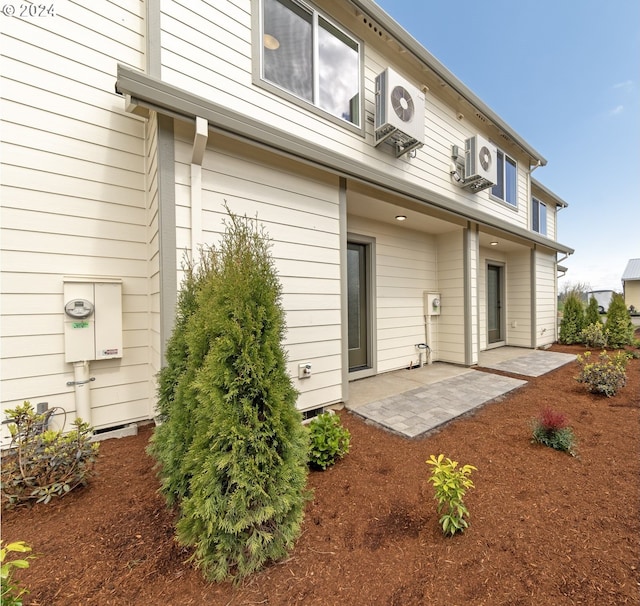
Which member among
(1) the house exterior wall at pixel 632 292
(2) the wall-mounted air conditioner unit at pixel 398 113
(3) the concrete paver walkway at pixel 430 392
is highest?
(2) the wall-mounted air conditioner unit at pixel 398 113

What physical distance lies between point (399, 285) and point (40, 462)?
211 inches

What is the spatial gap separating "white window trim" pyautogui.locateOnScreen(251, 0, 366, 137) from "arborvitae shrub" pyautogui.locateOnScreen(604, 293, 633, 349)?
9192 mm

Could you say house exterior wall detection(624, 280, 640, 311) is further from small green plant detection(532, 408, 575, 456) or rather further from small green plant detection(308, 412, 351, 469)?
small green plant detection(308, 412, 351, 469)

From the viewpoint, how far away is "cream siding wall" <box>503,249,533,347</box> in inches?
323

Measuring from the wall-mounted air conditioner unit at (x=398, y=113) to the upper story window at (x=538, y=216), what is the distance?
22.7ft

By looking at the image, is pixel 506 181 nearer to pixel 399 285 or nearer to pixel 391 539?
pixel 399 285

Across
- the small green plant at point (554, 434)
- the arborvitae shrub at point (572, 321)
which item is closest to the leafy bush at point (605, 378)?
the small green plant at point (554, 434)

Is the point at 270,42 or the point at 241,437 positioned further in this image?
the point at 270,42

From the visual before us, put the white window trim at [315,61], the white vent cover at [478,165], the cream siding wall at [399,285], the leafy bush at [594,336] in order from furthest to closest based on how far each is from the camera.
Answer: the leafy bush at [594,336] → the white vent cover at [478,165] → the cream siding wall at [399,285] → the white window trim at [315,61]

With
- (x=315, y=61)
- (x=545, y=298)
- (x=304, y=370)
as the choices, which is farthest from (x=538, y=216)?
(x=304, y=370)

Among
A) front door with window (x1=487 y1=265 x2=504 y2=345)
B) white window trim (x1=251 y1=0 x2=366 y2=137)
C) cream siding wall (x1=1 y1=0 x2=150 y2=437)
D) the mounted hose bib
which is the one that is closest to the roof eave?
white window trim (x1=251 y1=0 x2=366 y2=137)

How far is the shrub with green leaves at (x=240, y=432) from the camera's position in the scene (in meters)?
1.45

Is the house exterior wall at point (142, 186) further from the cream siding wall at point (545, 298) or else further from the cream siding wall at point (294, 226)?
the cream siding wall at point (545, 298)

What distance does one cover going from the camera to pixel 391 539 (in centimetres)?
173
